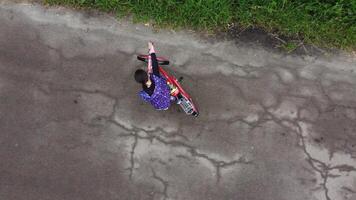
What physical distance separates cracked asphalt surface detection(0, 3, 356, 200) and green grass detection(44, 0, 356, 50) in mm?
242

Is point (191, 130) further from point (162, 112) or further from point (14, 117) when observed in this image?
point (14, 117)

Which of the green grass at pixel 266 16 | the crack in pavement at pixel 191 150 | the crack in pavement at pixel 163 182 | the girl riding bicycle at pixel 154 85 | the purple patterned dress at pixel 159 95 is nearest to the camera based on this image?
the girl riding bicycle at pixel 154 85

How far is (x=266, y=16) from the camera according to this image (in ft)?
21.2

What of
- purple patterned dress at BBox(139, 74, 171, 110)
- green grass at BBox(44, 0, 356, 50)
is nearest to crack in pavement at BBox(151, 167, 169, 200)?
purple patterned dress at BBox(139, 74, 171, 110)

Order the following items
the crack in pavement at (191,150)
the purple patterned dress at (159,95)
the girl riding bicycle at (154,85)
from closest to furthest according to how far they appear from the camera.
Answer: the girl riding bicycle at (154,85) < the purple patterned dress at (159,95) < the crack in pavement at (191,150)

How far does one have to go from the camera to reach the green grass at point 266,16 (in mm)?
6410

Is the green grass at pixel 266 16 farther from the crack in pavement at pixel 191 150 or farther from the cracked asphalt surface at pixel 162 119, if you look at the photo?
the crack in pavement at pixel 191 150

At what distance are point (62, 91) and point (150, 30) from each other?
168 centimetres

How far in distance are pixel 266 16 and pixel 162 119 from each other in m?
2.34

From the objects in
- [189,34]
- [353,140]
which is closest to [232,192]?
[353,140]

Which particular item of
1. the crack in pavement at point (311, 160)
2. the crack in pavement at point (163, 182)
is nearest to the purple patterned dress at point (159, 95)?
the crack in pavement at point (163, 182)

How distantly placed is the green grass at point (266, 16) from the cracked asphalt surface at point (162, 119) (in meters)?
0.24

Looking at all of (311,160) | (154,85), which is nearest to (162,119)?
(154,85)

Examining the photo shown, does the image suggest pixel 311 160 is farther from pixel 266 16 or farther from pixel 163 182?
pixel 266 16
